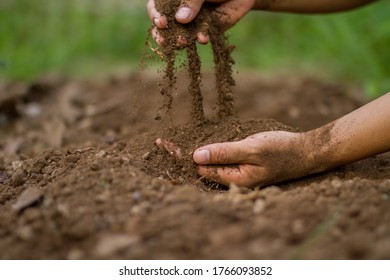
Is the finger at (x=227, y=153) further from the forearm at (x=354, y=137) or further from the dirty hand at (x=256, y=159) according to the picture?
the forearm at (x=354, y=137)

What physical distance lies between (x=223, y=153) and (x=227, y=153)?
0.02 m

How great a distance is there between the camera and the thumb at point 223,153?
2045 millimetres

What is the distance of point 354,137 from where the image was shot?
208cm

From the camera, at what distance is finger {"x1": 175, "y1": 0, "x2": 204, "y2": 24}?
85.4 inches

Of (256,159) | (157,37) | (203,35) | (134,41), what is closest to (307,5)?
(203,35)

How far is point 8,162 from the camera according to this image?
101 inches

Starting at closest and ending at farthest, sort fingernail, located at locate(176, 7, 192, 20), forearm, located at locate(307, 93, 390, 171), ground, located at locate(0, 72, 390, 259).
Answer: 1. ground, located at locate(0, 72, 390, 259)
2. forearm, located at locate(307, 93, 390, 171)
3. fingernail, located at locate(176, 7, 192, 20)

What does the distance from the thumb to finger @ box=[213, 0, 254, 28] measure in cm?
73

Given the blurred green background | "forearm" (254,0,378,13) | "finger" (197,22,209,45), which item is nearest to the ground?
"finger" (197,22,209,45)

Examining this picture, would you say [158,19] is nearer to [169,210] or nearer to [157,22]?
[157,22]

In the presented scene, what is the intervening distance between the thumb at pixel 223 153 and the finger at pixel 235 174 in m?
0.04

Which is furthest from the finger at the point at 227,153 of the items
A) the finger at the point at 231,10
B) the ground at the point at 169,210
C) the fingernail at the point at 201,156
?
the finger at the point at 231,10

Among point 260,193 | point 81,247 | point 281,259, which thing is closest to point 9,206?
point 81,247

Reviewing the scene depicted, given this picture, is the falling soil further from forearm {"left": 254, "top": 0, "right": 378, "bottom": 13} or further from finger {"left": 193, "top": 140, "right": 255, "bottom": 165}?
forearm {"left": 254, "top": 0, "right": 378, "bottom": 13}
